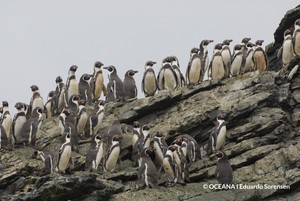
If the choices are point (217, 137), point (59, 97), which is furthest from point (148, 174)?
point (59, 97)

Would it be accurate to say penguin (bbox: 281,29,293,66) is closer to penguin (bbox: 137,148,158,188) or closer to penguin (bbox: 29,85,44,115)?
penguin (bbox: 137,148,158,188)

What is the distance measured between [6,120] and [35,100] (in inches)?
90.6

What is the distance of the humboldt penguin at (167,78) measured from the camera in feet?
105

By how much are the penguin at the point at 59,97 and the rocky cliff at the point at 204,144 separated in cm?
96

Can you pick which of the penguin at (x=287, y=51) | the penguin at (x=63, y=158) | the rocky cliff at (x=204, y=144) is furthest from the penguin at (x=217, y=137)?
the penguin at (x=287, y=51)

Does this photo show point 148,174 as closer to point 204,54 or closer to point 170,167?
point 170,167

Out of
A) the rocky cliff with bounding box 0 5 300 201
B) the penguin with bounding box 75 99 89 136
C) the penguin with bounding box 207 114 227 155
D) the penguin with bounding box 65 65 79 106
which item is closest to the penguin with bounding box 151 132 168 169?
the rocky cliff with bounding box 0 5 300 201

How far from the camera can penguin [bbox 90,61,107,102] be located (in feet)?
111

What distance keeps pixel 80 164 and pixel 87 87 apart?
613cm

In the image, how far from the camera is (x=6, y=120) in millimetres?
30688

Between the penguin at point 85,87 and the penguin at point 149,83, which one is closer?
the penguin at point 149,83

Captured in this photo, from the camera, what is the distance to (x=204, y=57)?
3300cm

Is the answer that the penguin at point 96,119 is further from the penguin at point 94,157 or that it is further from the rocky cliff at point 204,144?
the penguin at point 94,157

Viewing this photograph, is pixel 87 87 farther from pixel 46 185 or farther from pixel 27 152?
pixel 46 185
